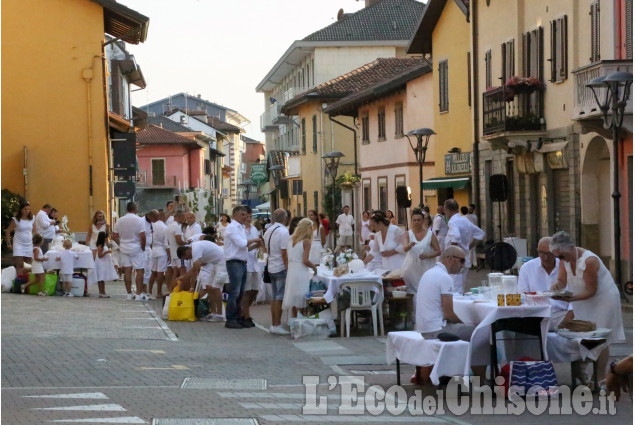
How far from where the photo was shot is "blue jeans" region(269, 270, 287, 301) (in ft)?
62.3

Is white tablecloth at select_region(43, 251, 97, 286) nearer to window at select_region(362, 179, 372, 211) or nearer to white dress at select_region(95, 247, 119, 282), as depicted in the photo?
white dress at select_region(95, 247, 119, 282)

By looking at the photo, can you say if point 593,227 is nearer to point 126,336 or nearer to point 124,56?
point 126,336

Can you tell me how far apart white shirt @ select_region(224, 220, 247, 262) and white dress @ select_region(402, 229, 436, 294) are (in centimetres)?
234

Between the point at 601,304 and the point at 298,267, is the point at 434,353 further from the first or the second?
the point at 298,267

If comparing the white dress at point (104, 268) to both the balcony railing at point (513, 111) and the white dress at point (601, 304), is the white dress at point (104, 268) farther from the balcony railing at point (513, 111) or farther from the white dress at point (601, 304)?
the white dress at point (601, 304)

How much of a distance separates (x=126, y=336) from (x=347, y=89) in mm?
43864

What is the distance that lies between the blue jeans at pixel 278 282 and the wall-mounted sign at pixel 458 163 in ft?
62.4

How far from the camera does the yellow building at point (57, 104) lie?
37000 mm

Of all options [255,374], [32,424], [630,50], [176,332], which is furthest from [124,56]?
[32,424]

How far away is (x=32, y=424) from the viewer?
10.0m

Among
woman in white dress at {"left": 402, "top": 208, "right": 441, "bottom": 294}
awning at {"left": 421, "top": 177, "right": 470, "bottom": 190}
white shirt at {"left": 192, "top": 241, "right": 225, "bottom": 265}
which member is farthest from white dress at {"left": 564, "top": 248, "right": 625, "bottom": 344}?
awning at {"left": 421, "top": 177, "right": 470, "bottom": 190}

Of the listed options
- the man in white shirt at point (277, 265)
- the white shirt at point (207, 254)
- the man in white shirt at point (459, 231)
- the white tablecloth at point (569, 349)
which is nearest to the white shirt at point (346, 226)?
the man in white shirt at point (459, 231)

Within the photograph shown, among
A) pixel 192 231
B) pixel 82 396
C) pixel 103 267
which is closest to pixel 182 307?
pixel 192 231

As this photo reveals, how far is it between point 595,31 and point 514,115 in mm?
4984
